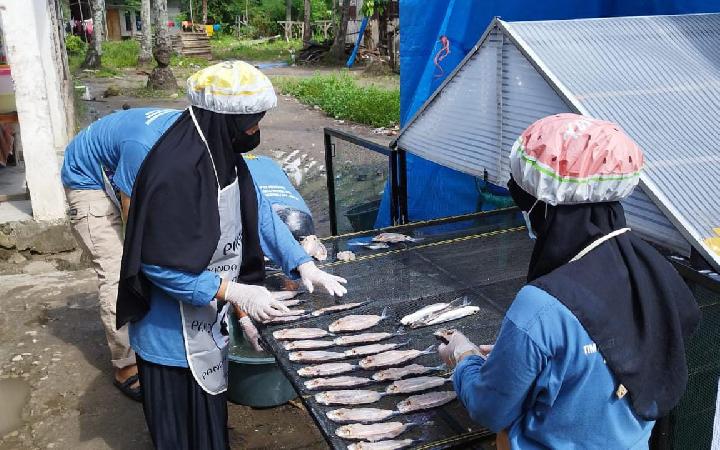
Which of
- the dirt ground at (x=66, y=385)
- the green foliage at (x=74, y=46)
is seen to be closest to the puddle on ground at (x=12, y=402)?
the dirt ground at (x=66, y=385)

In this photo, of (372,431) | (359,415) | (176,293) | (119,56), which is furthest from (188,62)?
(372,431)

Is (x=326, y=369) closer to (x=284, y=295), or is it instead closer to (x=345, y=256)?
(x=284, y=295)

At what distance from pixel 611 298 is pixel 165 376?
1.98 m

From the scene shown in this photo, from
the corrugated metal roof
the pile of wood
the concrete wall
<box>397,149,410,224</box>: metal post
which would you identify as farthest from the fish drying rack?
the pile of wood

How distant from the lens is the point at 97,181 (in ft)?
12.5

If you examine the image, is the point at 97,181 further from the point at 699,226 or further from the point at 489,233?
the point at 699,226

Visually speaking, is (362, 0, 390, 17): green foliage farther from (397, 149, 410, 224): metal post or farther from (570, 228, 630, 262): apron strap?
(570, 228, 630, 262): apron strap

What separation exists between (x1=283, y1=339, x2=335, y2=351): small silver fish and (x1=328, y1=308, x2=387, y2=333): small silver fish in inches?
3.9

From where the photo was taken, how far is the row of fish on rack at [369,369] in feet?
7.35

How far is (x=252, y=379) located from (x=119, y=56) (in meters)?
23.7

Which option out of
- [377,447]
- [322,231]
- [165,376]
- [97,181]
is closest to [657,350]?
[377,447]

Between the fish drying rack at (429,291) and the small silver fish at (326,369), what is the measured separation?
1.1 inches

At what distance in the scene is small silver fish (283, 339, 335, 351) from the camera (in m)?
2.73

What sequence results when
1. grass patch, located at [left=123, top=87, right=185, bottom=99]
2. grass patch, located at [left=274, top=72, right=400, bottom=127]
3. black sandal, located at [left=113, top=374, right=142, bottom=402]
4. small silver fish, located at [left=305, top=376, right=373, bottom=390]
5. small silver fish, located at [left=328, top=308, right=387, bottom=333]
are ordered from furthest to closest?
grass patch, located at [left=123, top=87, right=185, bottom=99] < grass patch, located at [left=274, top=72, right=400, bottom=127] < black sandal, located at [left=113, top=374, right=142, bottom=402] < small silver fish, located at [left=328, top=308, right=387, bottom=333] < small silver fish, located at [left=305, top=376, right=373, bottom=390]
